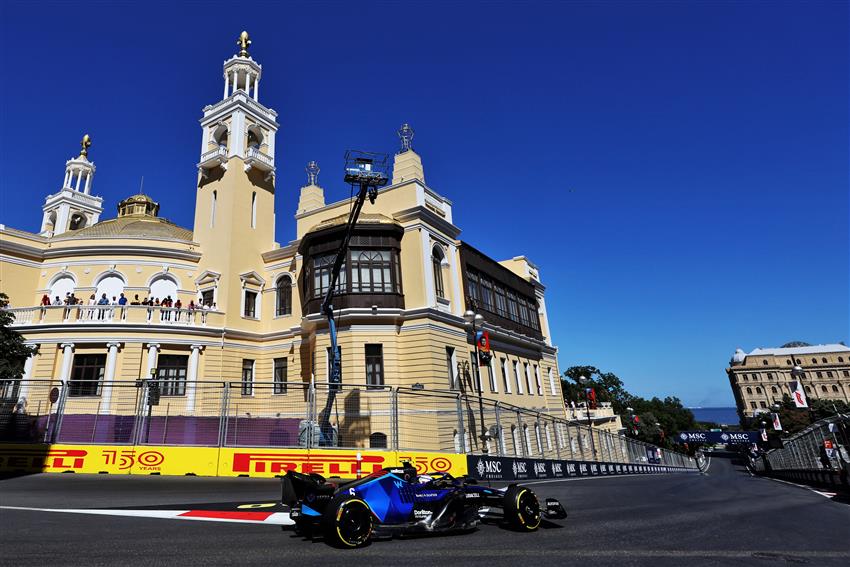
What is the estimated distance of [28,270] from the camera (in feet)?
93.0

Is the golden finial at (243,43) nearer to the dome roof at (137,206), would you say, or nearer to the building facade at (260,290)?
the building facade at (260,290)

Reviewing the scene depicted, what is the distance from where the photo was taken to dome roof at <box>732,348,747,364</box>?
12644cm

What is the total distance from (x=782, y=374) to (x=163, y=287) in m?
148

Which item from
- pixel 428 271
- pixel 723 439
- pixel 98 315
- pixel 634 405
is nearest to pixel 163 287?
pixel 98 315

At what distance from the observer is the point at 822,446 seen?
16531 millimetres

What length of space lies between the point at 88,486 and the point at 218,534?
24.1 feet

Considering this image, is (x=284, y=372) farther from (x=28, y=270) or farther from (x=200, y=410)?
(x=28, y=270)

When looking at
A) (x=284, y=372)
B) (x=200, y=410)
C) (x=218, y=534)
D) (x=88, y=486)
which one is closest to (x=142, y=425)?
(x=200, y=410)

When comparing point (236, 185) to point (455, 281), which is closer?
point (455, 281)

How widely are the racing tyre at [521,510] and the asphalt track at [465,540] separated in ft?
0.66

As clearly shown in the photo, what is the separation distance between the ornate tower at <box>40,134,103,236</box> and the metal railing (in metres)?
66.6

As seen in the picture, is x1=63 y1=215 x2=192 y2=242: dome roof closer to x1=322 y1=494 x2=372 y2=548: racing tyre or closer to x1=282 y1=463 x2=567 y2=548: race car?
x1=282 y1=463 x2=567 y2=548: race car

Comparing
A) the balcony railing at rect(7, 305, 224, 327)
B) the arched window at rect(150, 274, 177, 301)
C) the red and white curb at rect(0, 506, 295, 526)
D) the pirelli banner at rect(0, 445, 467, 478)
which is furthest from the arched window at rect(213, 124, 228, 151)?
the red and white curb at rect(0, 506, 295, 526)

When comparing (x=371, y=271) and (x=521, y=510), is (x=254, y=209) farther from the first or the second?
(x=521, y=510)
